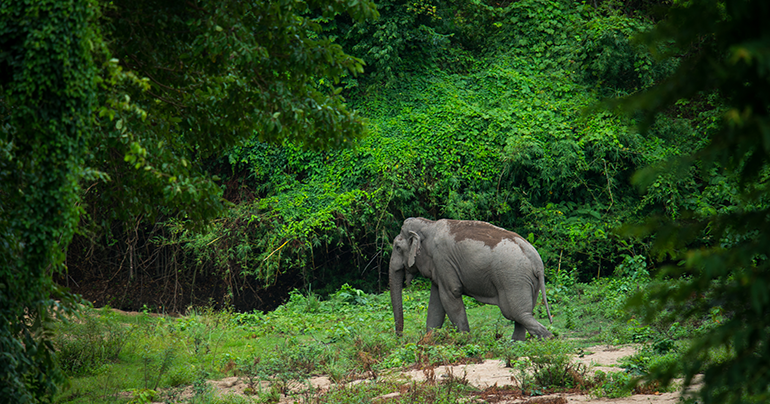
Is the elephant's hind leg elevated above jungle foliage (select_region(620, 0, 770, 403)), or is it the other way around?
jungle foliage (select_region(620, 0, 770, 403))

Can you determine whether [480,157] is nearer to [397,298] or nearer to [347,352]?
[397,298]

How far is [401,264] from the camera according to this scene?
8.73 meters

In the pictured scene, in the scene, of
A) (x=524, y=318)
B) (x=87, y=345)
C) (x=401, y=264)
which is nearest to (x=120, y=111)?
(x=87, y=345)

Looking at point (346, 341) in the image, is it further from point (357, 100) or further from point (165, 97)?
point (357, 100)

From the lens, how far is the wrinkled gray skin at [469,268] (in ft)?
25.3

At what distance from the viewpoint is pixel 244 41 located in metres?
4.77

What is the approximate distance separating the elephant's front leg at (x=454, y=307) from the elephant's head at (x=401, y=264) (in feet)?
2.09

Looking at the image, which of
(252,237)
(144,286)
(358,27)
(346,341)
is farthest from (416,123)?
(144,286)

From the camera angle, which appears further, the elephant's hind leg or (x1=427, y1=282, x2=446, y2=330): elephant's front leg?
(x1=427, y1=282, x2=446, y2=330): elephant's front leg

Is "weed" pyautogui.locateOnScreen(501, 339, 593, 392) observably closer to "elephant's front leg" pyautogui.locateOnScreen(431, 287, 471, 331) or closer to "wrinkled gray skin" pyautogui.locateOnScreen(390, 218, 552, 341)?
"wrinkled gray skin" pyautogui.locateOnScreen(390, 218, 552, 341)

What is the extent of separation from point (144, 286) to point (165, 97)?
1007cm

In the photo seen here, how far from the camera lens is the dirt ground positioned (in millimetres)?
4828

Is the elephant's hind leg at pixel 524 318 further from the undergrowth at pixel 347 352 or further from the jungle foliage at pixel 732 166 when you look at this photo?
the jungle foliage at pixel 732 166

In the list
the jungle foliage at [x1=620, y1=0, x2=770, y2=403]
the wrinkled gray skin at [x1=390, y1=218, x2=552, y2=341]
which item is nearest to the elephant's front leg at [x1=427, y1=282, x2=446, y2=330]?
the wrinkled gray skin at [x1=390, y1=218, x2=552, y2=341]
